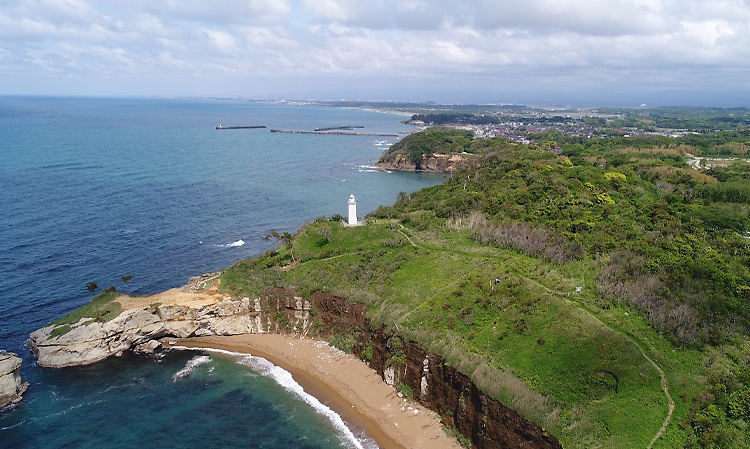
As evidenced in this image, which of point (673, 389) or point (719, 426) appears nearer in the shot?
point (719, 426)

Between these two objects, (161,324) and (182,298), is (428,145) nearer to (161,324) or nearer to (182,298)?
(182,298)

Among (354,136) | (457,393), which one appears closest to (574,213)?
(457,393)

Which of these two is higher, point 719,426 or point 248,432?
point 719,426

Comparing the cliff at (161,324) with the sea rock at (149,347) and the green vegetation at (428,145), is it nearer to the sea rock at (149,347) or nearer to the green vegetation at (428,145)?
the sea rock at (149,347)

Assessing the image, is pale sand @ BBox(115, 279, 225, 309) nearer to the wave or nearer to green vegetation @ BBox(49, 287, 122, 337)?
green vegetation @ BBox(49, 287, 122, 337)

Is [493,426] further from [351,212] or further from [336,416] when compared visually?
[351,212]

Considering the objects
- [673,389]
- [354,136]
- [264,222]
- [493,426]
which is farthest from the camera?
[354,136]

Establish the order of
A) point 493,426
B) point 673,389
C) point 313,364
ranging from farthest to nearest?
1. point 313,364
2. point 493,426
3. point 673,389

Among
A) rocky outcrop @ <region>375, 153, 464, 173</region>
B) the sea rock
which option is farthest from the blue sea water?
rocky outcrop @ <region>375, 153, 464, 173</region>

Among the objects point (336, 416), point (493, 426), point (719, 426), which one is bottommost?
point (336, 416)
